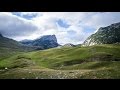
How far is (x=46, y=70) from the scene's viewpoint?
56.1 ft

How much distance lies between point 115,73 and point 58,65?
4668 millimetres

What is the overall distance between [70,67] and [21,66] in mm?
3737

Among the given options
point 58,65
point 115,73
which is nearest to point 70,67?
point 58,65

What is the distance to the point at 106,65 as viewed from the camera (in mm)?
20953
